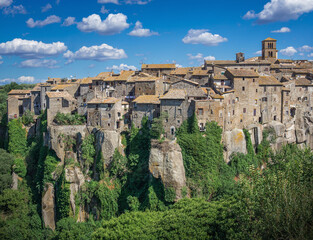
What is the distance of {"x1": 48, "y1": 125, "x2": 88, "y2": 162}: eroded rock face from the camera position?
5216cm

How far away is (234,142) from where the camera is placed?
161ft

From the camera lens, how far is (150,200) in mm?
42312

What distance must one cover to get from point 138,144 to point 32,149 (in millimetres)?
22682

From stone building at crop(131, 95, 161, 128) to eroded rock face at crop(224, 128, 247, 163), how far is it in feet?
38.6

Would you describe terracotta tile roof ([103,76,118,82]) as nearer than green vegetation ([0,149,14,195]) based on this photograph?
No

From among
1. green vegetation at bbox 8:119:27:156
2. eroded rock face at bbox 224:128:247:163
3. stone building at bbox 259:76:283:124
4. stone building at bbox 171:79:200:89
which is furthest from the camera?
green vegetation at bbox 8:119:27:156

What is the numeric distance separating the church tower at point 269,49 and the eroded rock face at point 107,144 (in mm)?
47751

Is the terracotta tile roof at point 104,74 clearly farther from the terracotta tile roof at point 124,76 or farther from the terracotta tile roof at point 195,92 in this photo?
the terracotta tile roof at point 195,92

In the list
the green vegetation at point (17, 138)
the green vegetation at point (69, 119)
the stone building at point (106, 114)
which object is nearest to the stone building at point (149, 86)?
the stone building at point (106, 114)

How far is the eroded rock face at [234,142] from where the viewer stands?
48.3m

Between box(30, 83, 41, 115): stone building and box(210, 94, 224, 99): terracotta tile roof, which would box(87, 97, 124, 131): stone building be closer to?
box(210, 94, 224, 99): terracotta tile roof

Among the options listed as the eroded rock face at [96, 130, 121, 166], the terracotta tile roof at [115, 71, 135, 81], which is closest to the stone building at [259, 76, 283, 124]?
the terracotta tile roof at [115, 71, 135, 81]

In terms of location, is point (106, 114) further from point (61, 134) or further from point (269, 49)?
point (269, 49)

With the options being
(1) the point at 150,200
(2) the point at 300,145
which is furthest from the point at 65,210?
(2) the point at 300,145
